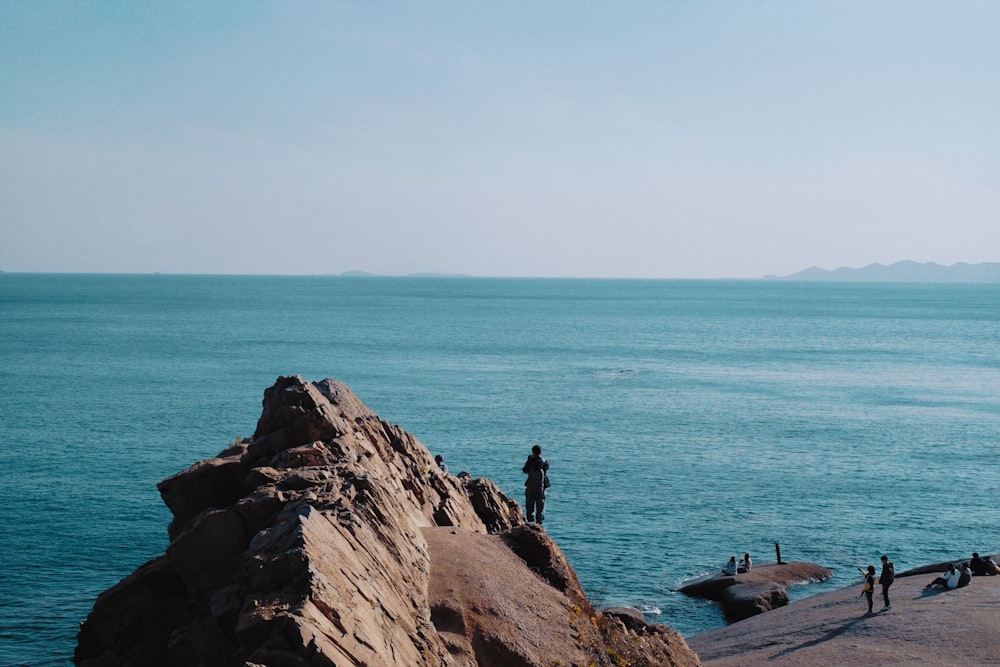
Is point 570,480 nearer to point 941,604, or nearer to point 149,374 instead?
point 941,604

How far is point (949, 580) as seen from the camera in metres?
38.3

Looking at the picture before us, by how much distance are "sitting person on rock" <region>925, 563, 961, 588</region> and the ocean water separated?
18.7ft

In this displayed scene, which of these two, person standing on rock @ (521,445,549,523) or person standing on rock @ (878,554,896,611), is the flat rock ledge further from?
person standing on rock @ (521,445,549,523)

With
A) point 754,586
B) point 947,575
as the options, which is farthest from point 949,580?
point 754,586

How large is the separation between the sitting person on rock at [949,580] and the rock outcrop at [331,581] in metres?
18.1

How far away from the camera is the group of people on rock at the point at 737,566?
42500 millimetres

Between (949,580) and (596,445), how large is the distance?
34076 mm

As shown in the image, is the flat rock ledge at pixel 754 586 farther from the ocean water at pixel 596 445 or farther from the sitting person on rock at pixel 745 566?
the ocean water at pixel 596 445

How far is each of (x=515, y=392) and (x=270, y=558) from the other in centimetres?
7777

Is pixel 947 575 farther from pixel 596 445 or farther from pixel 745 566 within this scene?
pixel 596 445

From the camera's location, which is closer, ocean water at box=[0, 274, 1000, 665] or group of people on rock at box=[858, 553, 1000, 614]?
group of people on rock at box=[858, 553, 1000, 614]

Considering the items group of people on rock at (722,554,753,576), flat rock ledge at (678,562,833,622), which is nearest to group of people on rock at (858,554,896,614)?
flat rock ledge at (678,562,833,622)

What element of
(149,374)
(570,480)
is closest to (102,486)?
(570,480)

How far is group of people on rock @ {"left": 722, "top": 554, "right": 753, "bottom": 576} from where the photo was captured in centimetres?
4250
